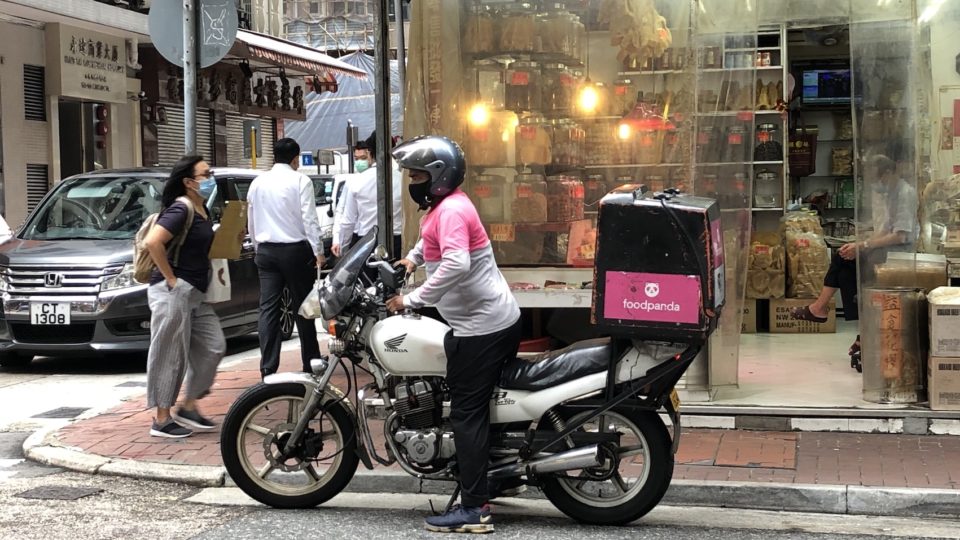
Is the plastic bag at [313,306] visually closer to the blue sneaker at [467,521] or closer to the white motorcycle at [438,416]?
the white motorcycle at [438,416]

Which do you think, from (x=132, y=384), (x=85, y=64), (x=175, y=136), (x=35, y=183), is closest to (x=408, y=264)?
(x=132, y=384)

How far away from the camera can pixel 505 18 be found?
8.39 metres

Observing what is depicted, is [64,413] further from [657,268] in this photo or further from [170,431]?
[657,268]

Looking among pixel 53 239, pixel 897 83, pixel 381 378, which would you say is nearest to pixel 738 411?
pixel 897 83

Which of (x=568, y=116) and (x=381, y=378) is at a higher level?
(x=568, y=116)

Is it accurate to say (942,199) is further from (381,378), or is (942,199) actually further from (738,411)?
(381,378)

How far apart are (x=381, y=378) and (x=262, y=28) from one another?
19458 mm

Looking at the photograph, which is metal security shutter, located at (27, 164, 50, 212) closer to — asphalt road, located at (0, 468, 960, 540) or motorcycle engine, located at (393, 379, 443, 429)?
asphalt road, located at (0, 468, 960, 540)

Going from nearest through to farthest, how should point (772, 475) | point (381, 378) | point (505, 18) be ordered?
point (381, 378) < point (772, 475) < point (505, 18)

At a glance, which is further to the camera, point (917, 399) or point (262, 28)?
point (262, 28)

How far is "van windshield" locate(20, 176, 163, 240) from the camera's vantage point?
10.7 m

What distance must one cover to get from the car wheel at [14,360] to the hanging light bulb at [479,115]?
4940 mm

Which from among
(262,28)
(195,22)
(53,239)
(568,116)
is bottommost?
(53,239)

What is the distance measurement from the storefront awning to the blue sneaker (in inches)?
575
